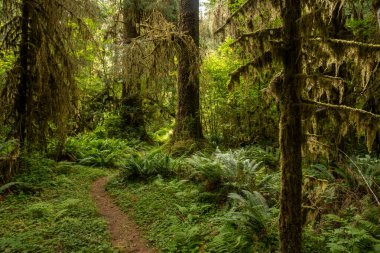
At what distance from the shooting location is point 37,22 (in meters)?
8.05

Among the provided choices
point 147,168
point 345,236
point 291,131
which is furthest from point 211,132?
point 291,131

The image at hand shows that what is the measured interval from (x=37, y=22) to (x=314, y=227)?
308 inches

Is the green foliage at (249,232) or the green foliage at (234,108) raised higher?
the green foliage at (234,108)

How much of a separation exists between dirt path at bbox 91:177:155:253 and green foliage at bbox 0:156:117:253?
202 millimetres

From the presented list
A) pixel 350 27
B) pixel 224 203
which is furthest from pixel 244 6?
pixel 350 27

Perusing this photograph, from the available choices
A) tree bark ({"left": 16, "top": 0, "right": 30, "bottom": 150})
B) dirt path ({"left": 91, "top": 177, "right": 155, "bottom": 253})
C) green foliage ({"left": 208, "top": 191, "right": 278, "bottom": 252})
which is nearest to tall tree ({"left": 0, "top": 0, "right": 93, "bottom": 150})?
tree bark ({"left": 16, "top": 0, "right": 30, "bottom": 150})

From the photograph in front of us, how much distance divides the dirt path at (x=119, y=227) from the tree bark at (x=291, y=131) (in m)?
2.64

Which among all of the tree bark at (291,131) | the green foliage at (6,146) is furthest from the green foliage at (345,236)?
the green foliage at (6,146)

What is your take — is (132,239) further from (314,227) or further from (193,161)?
(314,227)

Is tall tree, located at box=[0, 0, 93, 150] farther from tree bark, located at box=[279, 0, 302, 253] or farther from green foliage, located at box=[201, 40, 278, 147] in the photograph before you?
tree bark, located at box=[279, 0, 302, 253]

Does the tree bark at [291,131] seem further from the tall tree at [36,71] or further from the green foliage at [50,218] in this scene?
the tall tree at [36,71]

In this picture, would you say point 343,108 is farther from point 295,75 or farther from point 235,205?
point 235,205

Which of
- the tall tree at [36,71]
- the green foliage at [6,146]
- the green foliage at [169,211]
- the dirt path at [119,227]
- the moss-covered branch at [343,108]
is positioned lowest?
the dirt path at [119,227]

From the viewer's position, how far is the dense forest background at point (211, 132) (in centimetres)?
350
